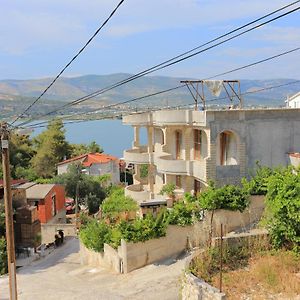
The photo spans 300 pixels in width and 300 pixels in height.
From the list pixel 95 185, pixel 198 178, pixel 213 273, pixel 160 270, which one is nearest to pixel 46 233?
pixel 95 185

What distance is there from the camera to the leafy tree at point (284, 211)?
A: 553 inches

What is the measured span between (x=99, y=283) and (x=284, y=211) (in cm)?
743

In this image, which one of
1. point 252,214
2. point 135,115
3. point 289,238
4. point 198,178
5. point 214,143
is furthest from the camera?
point 135,115

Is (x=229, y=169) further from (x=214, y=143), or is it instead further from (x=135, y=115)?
(x=135, y=115)

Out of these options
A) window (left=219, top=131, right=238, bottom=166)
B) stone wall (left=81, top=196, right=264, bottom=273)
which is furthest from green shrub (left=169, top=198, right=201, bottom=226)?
window (left=219, top=131, right=238, bottom=166)

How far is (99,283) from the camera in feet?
57.2

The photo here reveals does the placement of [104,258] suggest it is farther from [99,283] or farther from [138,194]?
[138,194]

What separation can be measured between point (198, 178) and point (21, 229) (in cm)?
1271

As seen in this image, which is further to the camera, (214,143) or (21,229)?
(21,229)

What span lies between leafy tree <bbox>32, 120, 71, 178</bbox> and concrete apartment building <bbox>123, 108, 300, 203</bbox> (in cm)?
3569

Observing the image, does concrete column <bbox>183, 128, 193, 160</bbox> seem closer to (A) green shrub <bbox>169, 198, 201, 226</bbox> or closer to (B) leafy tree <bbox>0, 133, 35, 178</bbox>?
(A) green shrub <bbox>169, 198, 201, 226</bbox>

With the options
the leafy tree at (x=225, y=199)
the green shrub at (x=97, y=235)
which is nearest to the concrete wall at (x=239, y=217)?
the leafy tree at (x=225, y=199)

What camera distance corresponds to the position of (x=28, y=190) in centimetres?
3703

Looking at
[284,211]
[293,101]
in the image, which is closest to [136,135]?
[293,101]
